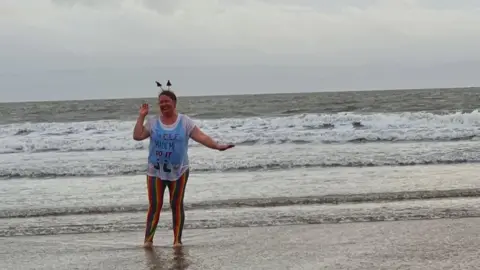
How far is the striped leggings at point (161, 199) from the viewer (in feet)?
19.7

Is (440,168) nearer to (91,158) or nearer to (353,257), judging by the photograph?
(353,257)

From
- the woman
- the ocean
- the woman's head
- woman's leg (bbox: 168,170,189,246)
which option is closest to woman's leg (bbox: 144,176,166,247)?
the woman

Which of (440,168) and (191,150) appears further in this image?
(191,150)

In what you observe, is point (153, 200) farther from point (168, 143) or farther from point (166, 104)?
A: point (166, 104)

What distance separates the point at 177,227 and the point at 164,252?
39 cm

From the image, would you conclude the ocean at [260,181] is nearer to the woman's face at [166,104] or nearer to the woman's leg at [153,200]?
the woman's leg at [153,200]

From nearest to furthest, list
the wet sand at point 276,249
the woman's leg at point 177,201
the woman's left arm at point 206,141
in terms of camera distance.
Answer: the wet sand at point 276,249 < the woman's left arm at point 206,141 < the woman's leg at point 177,201

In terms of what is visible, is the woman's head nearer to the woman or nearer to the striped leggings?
the woman

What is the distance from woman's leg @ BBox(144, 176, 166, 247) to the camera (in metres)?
6.04

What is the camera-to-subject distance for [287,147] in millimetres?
18484

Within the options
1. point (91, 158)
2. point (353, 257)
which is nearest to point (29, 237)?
point (353, 257)

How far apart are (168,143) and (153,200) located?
0.68m

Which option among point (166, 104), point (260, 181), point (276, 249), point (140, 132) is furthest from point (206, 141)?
point (260, 181)

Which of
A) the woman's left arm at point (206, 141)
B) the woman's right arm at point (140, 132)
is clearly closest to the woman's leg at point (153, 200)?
the woman's right arm at point (140, 132)
